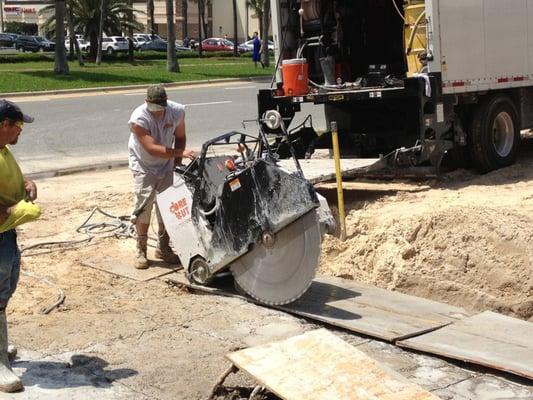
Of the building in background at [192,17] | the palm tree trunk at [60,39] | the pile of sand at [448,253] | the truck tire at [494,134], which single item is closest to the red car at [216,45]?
the building in background at [192,17]

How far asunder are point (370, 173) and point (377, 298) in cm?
394

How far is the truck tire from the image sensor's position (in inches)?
447

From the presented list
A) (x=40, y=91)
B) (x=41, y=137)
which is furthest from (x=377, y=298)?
(x=40, y=91)

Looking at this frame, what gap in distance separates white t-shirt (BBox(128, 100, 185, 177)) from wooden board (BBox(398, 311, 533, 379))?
3074 mm

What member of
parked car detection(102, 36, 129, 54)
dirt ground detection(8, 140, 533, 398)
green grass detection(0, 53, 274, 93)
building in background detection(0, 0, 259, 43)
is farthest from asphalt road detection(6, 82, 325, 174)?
building in background detection(0, 0, 259, 43)

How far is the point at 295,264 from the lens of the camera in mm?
6664

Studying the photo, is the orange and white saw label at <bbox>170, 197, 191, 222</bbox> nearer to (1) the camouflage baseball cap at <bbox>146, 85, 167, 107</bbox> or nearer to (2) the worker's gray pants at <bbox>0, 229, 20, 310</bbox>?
(1) the camouflage baseball cap at <bbox>146, 85, 167, 107</bbox>

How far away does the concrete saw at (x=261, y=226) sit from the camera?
6.60 meters

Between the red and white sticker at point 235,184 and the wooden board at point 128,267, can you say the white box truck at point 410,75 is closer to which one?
the wooden board at point 128,267

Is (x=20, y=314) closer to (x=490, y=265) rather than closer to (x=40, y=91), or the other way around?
(x=490, y=265)

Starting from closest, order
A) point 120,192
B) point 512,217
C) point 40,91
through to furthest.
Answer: point 512,217 → point 120,192 → point 40,91

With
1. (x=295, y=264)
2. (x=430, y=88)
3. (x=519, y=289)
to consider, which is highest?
(x=430, y=88)

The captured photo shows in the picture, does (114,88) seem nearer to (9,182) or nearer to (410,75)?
(410,75)

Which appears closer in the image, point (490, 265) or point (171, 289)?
point (171, 289)
